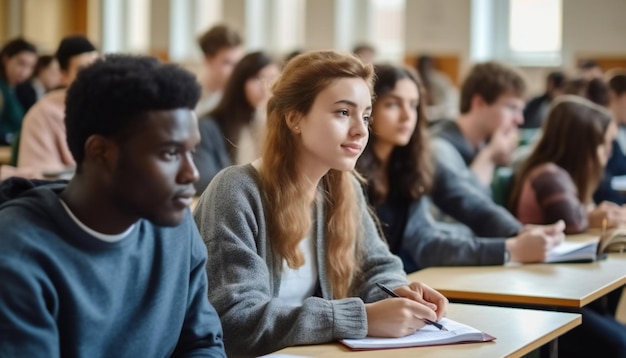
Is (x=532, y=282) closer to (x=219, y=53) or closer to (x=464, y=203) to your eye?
(x=464, y=203)

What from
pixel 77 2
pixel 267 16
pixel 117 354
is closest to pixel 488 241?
pixel 117 354

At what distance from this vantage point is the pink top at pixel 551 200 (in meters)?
3.72

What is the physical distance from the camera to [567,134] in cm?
388

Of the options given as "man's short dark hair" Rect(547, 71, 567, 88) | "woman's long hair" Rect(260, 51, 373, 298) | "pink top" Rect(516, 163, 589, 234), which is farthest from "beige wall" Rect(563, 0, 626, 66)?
"woman's long hair" Rect(260, 51, 373, 298)

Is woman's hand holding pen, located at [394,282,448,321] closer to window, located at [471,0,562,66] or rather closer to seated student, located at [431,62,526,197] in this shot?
seated student, located at [431,62,526,197]

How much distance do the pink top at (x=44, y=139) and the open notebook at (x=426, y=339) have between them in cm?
278

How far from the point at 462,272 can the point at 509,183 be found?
1226 mm

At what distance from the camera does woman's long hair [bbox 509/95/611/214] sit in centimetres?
384

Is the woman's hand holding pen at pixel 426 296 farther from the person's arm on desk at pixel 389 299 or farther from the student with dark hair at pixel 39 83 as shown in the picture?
the student with dark hair at pixel 39 83

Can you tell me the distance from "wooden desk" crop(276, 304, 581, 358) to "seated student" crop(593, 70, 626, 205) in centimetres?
245

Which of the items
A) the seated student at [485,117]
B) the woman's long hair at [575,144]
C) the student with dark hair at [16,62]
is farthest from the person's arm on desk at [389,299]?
the student with dark hair at [16,62]

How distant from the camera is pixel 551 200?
3.77 metres

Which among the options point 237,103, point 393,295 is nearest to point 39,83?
point 237,103

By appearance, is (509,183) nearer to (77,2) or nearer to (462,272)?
(462,272)
